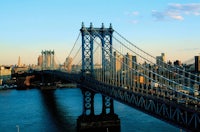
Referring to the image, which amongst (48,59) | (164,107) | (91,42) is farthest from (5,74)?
(164,107)

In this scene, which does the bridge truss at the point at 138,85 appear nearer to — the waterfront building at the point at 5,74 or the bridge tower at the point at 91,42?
the bridge tower at the point at 91,42

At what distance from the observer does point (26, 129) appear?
4138cm

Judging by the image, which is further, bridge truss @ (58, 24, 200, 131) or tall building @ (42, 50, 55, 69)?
tall building @ (42, 50, 55, 69)

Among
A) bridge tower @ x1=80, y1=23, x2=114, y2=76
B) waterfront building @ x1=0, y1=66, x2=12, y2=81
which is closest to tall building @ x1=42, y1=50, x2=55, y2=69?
waterfront building @ x1=0, y1=66, x2=12, y2=81

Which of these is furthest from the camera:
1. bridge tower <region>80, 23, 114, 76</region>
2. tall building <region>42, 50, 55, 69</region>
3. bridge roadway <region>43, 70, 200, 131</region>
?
tall building <region>42, 50, 55, 69</region>

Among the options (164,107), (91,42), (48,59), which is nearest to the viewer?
(164,107)

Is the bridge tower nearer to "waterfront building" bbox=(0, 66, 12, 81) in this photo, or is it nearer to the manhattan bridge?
the manhattan bridge

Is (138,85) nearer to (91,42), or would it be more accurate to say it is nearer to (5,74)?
(91,42)

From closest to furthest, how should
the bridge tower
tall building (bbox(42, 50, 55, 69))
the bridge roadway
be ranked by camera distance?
the bridge roadway → the bridge tower → tall building (bbox(42, 50, 55, 69))

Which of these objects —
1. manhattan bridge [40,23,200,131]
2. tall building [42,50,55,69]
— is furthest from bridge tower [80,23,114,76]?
tall building [42,50,55,69]

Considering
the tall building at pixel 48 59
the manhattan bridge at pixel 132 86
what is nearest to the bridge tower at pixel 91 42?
the manhattan bridge at pixel 132 86

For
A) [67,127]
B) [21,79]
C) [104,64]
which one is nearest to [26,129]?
[67,127]

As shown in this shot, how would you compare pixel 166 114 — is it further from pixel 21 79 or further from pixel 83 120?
pixel 21 79

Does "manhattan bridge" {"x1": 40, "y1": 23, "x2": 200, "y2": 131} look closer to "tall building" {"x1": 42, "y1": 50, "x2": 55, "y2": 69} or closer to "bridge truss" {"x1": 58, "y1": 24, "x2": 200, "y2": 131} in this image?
"bridge truss" {"x1": 58, "y1": 24, "x2": 200, "y2": 131}
